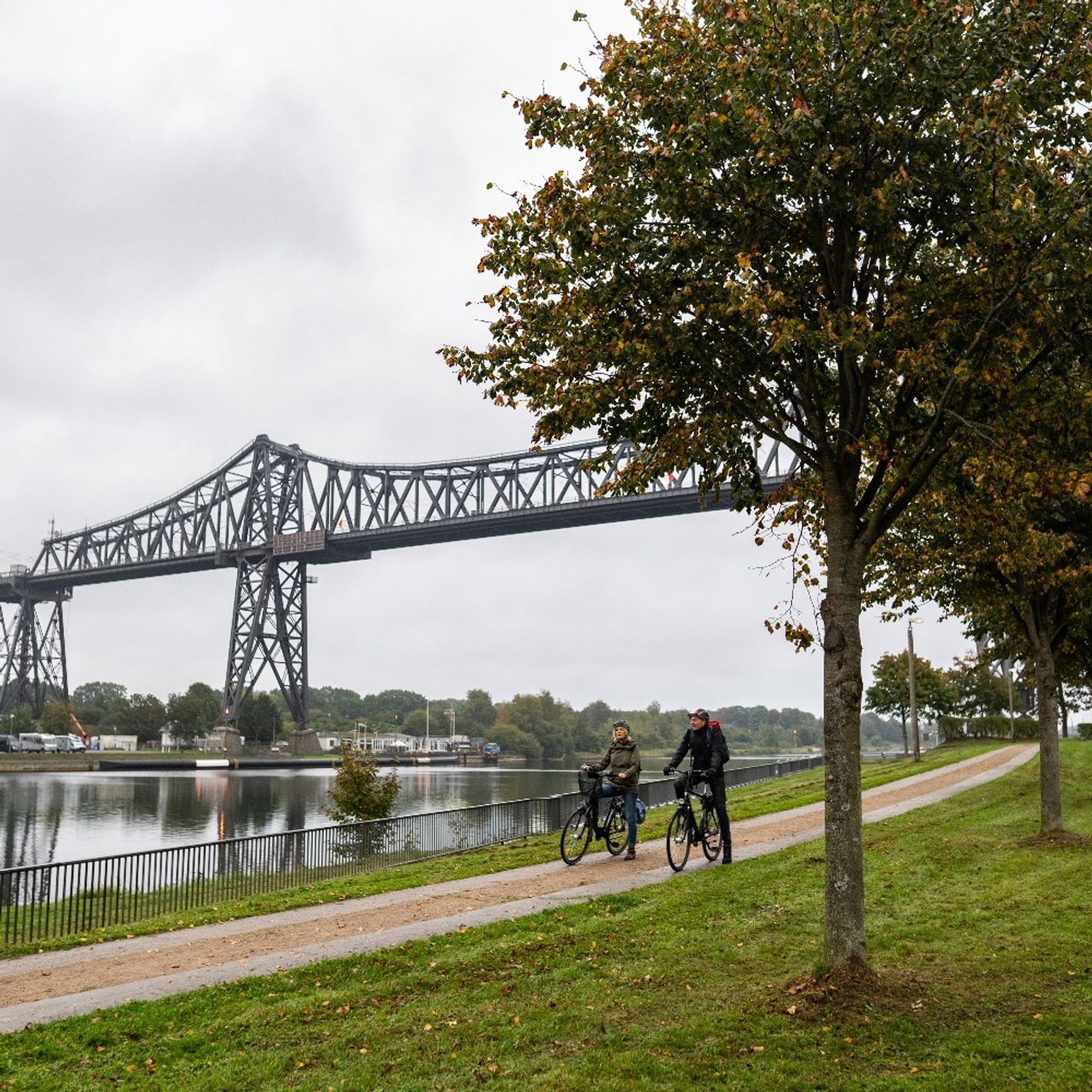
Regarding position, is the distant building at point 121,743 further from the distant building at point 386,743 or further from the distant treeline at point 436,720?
the distant building at point 386,743

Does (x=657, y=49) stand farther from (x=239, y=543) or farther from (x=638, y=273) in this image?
(x=239, y=543)

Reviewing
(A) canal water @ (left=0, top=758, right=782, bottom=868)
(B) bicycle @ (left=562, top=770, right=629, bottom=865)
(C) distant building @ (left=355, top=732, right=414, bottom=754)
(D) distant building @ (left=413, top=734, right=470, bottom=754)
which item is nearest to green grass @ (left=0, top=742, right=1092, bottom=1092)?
(B) bicycle @ (left=562, top=770, right=629, bottom=865)

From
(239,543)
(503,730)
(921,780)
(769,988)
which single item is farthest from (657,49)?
(503,730)

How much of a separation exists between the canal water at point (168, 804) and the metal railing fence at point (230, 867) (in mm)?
7073

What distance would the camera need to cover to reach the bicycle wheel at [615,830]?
1463 centimetres

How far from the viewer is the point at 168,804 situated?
2026 inches

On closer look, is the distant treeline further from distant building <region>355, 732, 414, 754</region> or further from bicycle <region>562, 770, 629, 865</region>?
bicycle <region>562, 770, 629, 865</region>

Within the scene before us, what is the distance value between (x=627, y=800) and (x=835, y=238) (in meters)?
8.37

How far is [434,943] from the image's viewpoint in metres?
9.46

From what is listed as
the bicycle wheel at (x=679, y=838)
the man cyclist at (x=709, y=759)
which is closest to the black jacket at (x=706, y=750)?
the man cyclist at (x=709, y=759)

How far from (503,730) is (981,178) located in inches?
5562

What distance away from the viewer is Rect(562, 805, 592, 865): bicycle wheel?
1438 cm

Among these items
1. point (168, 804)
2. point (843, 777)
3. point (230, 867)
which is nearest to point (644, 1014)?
point (843, 777)

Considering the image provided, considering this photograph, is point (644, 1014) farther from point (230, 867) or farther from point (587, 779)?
point (230, 867)
